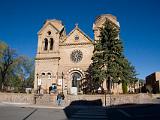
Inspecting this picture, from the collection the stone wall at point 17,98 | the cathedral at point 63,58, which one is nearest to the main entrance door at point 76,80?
the cathedral at point 63,58

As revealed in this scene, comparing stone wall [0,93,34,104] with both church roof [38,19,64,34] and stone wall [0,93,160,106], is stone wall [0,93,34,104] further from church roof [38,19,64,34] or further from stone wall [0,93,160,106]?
church roof [38,19,64,34]

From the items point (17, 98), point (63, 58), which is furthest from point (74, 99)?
point (63, 58)

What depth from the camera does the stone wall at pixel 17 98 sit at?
3253 centimetres

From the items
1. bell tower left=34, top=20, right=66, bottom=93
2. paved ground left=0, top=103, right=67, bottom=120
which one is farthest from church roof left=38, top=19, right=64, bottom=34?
paved ground left=0, top=103, right=67, bottom=120

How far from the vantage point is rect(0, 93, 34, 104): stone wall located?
32.5 metres

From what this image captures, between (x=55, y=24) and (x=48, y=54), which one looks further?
(x=55, y=24)

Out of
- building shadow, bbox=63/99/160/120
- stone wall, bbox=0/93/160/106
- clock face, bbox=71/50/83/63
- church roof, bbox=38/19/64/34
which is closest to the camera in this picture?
building shadow, bbox=63/99/160/120

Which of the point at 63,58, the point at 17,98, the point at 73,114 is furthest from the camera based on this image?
the point at 63,58

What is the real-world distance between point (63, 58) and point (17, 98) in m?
13.8

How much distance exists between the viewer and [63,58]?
147 feet

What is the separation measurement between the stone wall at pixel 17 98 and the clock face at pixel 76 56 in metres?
13.7

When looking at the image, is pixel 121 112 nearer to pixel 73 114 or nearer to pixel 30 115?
pixel 73 114

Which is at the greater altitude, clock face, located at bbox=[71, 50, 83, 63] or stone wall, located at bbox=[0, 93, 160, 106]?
clock face, located at bbox=[71, 50, 83, 63]

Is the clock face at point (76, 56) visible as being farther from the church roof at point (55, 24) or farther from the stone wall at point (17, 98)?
the stone wall at point (17, 98)
